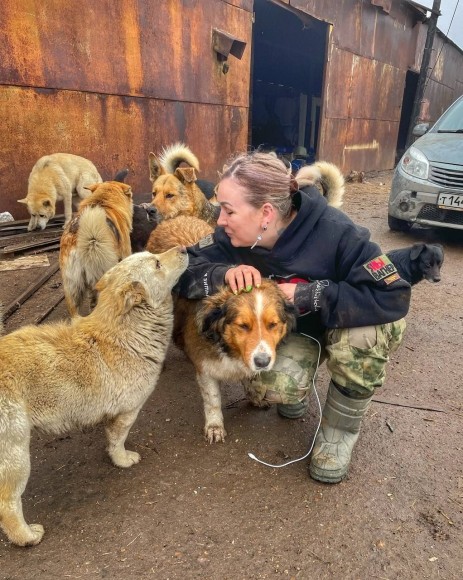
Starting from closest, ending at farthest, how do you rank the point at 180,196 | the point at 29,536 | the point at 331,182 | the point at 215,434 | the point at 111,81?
the point at 29,536 → the point at 215,434 → the point at 331,182 → the point at 180,196 → the point at 111,81

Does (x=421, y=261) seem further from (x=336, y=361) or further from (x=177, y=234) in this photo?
(x=177, y=234)

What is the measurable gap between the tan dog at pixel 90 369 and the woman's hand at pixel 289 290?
68 centimetres

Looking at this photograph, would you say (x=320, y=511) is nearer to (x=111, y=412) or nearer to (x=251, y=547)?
(x=251, y=547)

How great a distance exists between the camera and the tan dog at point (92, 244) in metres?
3.57

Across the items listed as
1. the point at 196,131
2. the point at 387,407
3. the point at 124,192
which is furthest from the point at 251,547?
the point at 196,131

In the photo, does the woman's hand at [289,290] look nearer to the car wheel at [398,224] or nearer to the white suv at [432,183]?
the white suv at [432,183]

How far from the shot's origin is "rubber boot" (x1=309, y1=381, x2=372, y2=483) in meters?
2.61

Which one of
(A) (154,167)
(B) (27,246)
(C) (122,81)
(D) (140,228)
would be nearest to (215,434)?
(D) (140,228)

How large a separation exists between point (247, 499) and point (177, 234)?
2.17m

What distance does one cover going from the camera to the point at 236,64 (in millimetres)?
9531

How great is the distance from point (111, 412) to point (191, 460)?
0.67 metres

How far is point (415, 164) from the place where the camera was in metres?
7.00

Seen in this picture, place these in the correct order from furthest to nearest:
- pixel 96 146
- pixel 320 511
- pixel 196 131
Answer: pixel 196 131, pixel 96 146, pixel 320 511

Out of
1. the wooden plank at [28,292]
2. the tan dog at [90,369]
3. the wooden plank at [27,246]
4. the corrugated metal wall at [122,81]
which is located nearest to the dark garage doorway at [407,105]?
the corrugated metal wall at [122,81]
